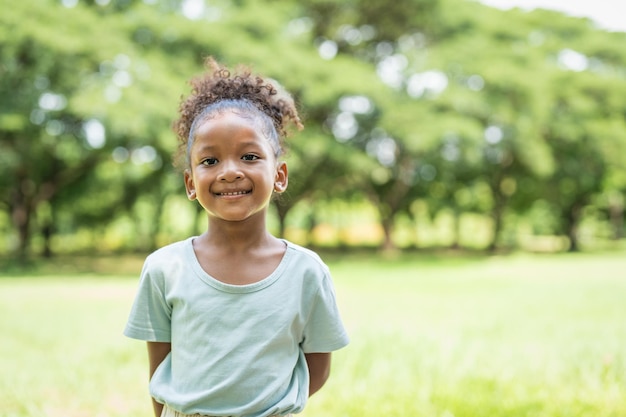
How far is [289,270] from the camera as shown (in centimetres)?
155

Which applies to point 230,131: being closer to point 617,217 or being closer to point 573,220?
point 573,220

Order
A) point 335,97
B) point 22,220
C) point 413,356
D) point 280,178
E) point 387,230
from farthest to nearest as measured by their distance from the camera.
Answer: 1. point 387,230
2. point 22,220
3. point 335,97
4. point 413,356
5. point 280,178

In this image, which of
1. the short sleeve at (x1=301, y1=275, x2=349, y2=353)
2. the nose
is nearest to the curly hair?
the nose

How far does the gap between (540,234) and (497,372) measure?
35.5 meters

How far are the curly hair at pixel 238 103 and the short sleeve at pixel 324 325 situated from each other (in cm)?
41

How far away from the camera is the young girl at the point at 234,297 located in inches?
59.0

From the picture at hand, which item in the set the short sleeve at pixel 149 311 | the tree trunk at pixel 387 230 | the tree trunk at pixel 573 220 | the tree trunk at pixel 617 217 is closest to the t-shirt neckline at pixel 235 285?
the short sleeve at pixel 149 311

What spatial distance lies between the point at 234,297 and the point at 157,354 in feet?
1.15

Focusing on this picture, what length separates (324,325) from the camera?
5.27ft

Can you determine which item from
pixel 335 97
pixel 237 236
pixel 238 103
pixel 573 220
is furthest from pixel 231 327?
pixel 573 220

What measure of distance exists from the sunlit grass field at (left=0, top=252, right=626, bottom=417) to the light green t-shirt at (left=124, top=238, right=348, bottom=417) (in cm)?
189

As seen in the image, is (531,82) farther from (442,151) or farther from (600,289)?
(600,289)

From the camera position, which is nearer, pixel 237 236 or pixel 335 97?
pixel 237 236

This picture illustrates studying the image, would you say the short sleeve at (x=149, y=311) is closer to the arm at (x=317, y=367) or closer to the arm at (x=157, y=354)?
the arm at (x=157, y=354)
